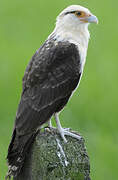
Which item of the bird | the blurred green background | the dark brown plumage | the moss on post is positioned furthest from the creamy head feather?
the blurred green background

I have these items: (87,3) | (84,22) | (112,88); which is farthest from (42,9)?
(84,22)

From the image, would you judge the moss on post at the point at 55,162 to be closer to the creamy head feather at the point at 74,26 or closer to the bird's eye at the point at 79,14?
the creamy head feather at the point at 74,26

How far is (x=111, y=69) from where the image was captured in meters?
9.09

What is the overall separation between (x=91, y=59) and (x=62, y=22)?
14.0 feet

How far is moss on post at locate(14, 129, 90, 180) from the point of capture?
3.55 m

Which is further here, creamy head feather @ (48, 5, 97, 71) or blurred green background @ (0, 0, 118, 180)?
blurred green background @ (0, 0, 118, 180)

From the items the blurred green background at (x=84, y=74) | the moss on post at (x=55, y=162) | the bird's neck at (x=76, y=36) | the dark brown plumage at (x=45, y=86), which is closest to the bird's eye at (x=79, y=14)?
the bird's neck at (x=76, y=36)

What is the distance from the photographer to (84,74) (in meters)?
8.84

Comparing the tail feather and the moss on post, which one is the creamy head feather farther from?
the moss on post

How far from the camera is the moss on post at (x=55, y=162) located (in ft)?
11.6

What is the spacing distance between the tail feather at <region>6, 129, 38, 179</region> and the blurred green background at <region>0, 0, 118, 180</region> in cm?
283

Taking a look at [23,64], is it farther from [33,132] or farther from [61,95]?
[33,132]

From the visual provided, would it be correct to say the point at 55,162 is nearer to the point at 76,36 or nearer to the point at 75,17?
the point at 76,36

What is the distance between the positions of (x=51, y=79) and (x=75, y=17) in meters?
0.90
